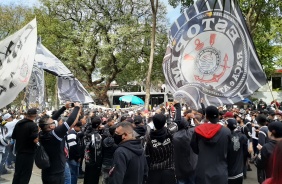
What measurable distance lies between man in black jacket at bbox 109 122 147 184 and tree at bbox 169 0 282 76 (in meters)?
2.77

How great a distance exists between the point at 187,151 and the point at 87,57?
1023 inches

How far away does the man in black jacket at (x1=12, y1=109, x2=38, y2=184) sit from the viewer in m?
6.37

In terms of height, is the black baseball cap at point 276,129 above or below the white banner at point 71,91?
below

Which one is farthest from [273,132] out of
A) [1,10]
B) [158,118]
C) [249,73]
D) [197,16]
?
[1,10]

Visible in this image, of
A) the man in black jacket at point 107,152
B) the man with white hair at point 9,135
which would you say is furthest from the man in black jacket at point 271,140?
the man with white hair at point 9,135

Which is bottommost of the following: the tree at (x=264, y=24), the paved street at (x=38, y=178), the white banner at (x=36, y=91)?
the paved street at (x=38, y=178)

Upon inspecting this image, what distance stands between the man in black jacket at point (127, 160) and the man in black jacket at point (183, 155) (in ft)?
6.08

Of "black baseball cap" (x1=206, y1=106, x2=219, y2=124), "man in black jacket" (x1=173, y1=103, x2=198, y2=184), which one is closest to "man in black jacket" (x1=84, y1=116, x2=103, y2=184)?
"man in black jacket" (x1=173, y1=103, x2=198, y2=184)

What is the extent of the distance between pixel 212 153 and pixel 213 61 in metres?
2.90

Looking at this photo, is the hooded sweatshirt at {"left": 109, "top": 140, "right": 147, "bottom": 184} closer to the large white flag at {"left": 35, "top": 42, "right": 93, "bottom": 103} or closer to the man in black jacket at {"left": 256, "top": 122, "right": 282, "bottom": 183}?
the man in black jacket at {"left": 256, "top": 122, "right": 282, "bottom": 183}

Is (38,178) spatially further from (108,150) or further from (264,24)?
(264,24)

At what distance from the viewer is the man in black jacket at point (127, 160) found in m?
4.40

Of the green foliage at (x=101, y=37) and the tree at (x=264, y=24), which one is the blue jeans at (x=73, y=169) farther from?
the green foliage at (x=101, y=37)

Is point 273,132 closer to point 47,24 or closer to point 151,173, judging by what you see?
point 151,173
